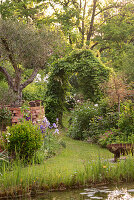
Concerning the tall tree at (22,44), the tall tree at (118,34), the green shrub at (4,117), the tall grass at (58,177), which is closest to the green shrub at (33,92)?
the green shrub at (4,117)

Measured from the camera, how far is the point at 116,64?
22.3 m

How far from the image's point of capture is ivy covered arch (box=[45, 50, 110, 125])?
12883mm

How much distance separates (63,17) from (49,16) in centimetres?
174

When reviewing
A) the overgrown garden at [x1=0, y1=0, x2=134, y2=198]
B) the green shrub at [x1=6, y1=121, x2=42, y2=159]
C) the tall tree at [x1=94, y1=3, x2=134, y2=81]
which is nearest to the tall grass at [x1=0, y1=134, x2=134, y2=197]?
the overgrown garden at [x1=0, y1=0, x2=134, y2=198]

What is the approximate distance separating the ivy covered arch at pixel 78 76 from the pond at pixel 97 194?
7.80m

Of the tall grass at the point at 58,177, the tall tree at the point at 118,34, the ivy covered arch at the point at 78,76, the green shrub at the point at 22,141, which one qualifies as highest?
the tall tree at the point at 118,34

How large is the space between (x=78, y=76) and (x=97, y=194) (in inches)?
357

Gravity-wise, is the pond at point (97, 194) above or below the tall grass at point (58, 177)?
below

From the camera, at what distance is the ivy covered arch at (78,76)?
507 inches

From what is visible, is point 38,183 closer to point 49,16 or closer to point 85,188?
point 85,188

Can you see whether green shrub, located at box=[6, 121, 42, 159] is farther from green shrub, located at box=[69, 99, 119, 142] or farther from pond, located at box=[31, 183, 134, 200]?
green shrub, located at box=[69, 99, 119, 142]

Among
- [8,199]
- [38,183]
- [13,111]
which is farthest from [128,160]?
[13,111]

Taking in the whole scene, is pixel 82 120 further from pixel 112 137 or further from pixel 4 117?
pixel 4 117

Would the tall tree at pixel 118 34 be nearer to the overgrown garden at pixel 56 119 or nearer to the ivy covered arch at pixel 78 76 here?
the overgrown garden at pixel 56 119
